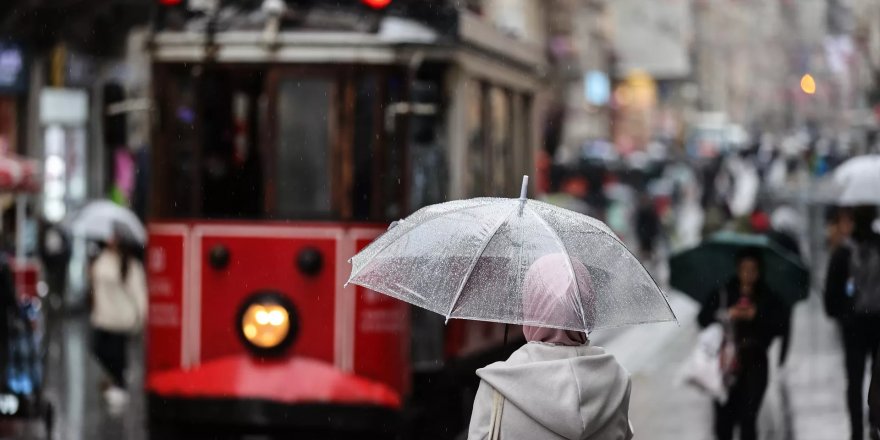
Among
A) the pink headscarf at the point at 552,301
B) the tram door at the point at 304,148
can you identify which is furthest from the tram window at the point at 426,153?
the pink headscarf at the point at 552,301

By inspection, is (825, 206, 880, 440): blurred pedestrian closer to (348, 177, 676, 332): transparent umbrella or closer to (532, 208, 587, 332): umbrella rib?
(348, 177, 676, 332): transparent umbrella

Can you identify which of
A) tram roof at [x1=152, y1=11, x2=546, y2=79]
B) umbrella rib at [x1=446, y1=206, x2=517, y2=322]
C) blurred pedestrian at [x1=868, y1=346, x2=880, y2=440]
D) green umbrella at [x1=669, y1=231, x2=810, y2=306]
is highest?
tram roof at [x1=152, y1=11, x2=546, y2=79]

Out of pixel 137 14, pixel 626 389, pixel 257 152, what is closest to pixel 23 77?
pixel 137 14

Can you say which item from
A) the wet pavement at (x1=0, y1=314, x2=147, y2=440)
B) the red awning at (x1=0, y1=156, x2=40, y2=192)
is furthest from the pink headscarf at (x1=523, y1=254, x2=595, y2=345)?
the red awning at (x1=0, y1=156, x2=40, y2=192)

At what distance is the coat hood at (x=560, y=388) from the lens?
448cm

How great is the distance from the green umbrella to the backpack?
40 cm

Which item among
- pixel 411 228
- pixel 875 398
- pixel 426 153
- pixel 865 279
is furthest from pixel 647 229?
pixel 411 228

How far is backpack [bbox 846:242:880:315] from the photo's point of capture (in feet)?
31.7

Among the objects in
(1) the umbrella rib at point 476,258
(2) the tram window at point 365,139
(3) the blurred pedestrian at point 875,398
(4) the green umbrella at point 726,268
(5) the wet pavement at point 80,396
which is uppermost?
(2) the tram window at point 365,139

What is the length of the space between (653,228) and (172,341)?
21.5 meters

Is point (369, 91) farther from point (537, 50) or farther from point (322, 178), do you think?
point (537, 50)

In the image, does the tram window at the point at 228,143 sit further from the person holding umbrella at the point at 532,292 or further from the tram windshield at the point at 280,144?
the person holding umbrella at the point at 532,292

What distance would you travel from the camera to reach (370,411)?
10219 millimetres

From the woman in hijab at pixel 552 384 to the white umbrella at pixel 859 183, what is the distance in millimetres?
6184
